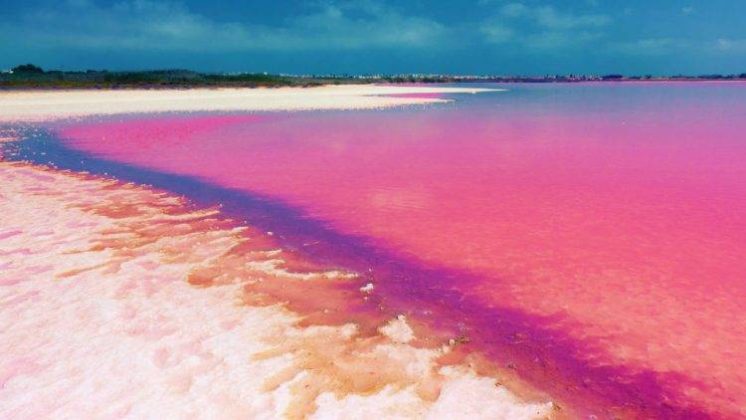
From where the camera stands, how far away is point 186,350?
4.34m

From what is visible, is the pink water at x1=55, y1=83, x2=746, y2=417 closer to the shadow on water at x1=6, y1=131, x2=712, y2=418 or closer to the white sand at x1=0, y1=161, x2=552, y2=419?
the shadow on water at x1=6, y1=131, x2=712, y2=418

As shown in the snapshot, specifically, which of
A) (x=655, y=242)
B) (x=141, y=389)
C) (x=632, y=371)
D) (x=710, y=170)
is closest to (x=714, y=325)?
(x=632, y=371)

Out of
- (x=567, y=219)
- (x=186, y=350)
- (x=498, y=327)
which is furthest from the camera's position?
(x=567, y=219)

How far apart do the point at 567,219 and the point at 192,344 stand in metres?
5.52

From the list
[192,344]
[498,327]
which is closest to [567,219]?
[498,327]

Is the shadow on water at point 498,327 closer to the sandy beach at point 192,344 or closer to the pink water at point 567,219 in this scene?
the pink water at point 567,219

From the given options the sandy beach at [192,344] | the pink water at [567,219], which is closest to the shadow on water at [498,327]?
the pink water at [567,219]

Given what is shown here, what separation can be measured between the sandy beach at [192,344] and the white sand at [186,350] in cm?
1

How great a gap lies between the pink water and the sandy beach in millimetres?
928

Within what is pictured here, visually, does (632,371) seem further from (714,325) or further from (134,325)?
(134,325)

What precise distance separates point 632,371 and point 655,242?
3.24 meters

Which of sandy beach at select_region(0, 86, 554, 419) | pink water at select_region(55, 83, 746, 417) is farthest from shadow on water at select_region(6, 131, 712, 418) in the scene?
sandy beach at select_region(0, 86, 554, 419)

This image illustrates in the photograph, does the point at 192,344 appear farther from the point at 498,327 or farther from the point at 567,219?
the point at 567,219

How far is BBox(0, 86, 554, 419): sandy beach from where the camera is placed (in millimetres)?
3664
